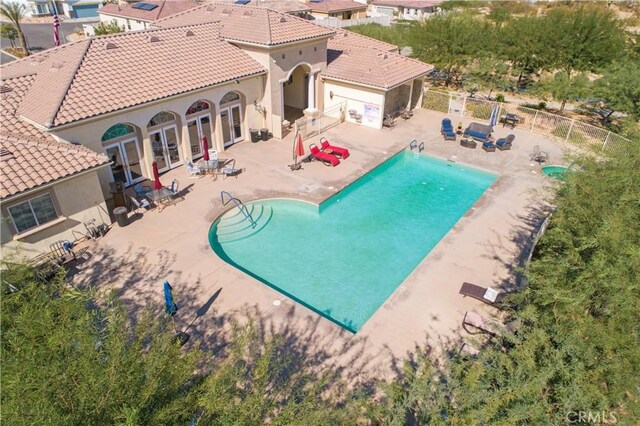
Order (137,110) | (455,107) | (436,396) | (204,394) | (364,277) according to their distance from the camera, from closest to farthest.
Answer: (204,394), (436,396), (364,277), (137,110), (455,107)

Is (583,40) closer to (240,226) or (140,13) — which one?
(240,226)

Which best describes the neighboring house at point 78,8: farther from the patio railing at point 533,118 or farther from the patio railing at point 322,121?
the patio railing at point 533,118

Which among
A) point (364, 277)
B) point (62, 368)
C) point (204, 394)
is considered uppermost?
point (62, 368)

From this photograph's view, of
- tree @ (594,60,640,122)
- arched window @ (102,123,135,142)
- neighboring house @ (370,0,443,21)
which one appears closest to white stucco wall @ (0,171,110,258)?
arched window @ (102,123,135,142)

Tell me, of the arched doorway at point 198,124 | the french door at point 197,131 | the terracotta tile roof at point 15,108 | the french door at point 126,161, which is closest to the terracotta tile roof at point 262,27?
the arched doorway at point 198,124

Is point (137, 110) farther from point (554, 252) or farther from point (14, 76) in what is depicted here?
point (554, 252)

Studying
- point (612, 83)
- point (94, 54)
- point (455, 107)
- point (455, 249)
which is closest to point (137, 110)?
point (94, 54)

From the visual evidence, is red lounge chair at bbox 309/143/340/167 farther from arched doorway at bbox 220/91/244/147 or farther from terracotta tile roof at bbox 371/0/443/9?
terracotta tile roof at bbox 371/0/443/9
